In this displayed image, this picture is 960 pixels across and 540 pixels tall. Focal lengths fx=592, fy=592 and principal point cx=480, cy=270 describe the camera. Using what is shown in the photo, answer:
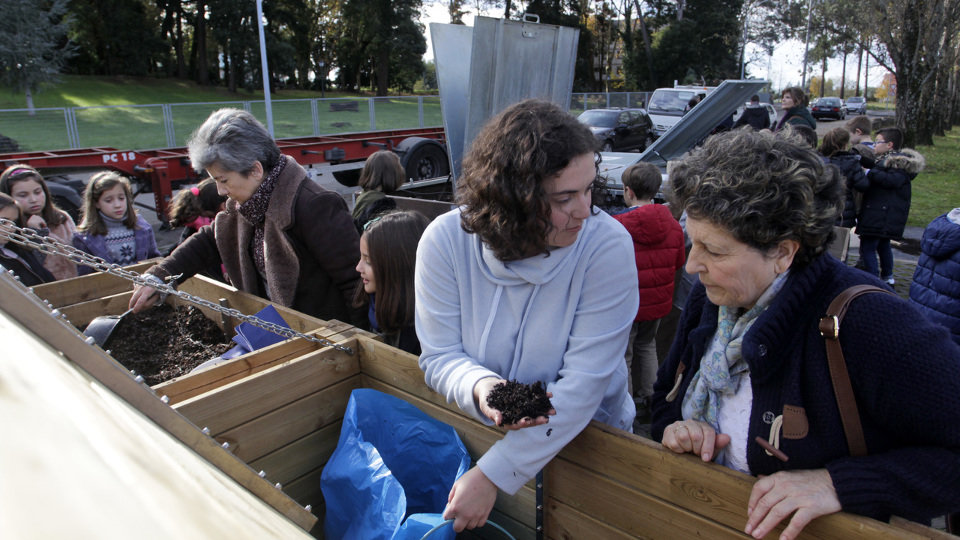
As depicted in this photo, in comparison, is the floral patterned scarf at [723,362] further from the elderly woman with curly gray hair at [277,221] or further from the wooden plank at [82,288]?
the wooden plank at [82,288]

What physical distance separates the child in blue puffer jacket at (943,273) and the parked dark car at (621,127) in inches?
495

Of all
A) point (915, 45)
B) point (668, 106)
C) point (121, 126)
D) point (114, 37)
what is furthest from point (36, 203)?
point (114, 37)

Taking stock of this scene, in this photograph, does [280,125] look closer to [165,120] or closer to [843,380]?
[165,120]

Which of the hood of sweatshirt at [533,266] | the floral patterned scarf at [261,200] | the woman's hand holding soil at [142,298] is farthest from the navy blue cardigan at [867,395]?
the woman's hand holding soil at [142,298]

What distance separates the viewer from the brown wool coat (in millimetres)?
2510

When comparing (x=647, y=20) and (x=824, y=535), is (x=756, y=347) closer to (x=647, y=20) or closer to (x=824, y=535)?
(x=824, y=535)

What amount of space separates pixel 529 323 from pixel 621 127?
1536 centimetres

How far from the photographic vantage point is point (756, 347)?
1.25 metres

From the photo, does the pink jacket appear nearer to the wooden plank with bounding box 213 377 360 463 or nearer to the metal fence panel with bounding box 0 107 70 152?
the wooden plank with bounding box 213 377 360 463

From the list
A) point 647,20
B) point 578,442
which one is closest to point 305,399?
point 578,442

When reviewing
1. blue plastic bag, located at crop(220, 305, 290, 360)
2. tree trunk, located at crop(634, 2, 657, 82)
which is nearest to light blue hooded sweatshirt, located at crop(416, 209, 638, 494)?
blue plastic bag, located at crop(220, 305, 290, 360)

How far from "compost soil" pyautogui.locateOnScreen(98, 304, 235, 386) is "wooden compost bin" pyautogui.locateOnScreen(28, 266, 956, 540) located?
1.73 feet

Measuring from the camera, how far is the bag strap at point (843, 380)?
118 cm

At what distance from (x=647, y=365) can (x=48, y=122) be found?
13.0 meters
